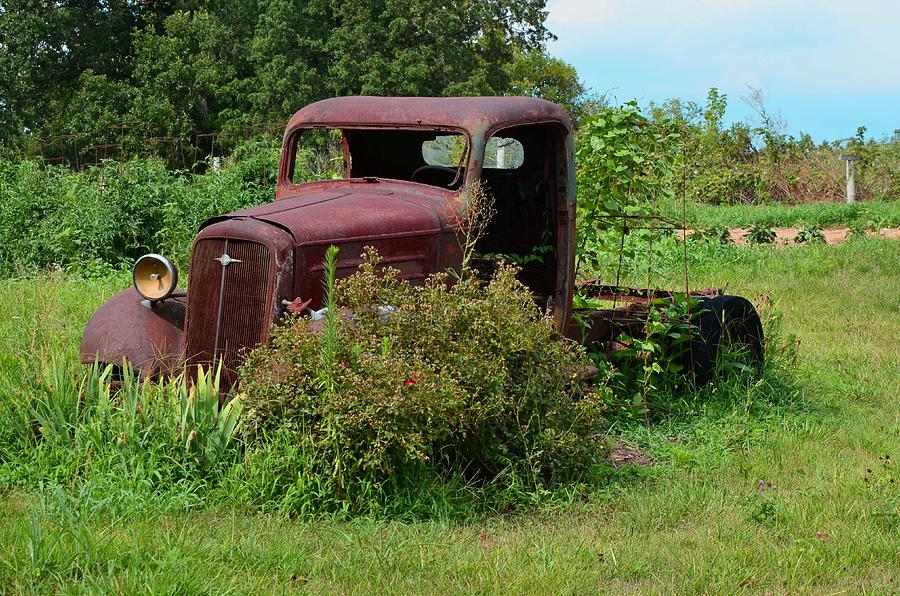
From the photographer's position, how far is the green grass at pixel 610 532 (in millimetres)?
3699

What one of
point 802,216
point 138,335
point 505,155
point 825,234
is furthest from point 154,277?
point 802,216

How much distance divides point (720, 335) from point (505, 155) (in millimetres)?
2094

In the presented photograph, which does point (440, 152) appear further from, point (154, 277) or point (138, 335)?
point (138, 335)

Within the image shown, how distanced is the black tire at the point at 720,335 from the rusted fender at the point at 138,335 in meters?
3.61

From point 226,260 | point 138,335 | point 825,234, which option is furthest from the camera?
point 825,234

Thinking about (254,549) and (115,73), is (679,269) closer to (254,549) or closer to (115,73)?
(254,549)

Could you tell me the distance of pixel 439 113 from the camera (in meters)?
6.43

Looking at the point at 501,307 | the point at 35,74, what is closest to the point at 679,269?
the point at 501,307

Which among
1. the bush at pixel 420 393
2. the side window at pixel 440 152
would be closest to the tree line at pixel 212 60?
the side window at pixel 440 152

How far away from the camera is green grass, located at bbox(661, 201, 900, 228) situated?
1769 cm

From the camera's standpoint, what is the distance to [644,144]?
7.15 metres

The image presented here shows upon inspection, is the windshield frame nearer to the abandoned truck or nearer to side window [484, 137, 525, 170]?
the abandoned truck

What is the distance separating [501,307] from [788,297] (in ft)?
23.9

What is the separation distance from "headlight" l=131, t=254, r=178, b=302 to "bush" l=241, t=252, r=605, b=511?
119 centimetres
